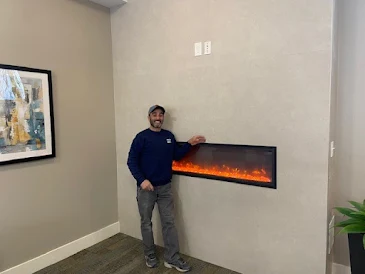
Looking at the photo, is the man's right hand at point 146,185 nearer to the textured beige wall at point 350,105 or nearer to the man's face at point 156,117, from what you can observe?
the man's face at point 156,117

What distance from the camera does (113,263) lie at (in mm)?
2816

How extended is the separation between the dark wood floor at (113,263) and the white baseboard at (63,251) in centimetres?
5

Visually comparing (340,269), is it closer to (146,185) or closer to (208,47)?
(146,185)

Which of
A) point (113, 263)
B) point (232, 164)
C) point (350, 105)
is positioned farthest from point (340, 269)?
point (113, 263)

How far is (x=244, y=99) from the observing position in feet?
8.03

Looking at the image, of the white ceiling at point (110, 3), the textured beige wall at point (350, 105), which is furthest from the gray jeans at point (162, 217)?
the white ceiling at point (110, 3)

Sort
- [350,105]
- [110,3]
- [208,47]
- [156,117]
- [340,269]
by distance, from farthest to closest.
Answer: [110,3], [156,117], [208,47], [340,269], [350,105]

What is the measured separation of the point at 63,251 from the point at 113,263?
579 millimetres

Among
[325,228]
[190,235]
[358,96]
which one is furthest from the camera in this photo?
[190,235]

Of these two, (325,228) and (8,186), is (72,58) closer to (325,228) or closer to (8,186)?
(8,186)

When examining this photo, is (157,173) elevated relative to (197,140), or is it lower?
lower

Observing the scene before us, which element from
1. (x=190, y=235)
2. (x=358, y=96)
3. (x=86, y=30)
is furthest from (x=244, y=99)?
(x=86, y=30)

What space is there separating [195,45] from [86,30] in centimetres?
132

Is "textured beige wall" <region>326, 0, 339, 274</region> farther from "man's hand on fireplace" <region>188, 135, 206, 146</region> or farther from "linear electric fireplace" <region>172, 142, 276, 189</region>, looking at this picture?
"man's hand on fireplace" <region>188, 135, 206, 146</region>
